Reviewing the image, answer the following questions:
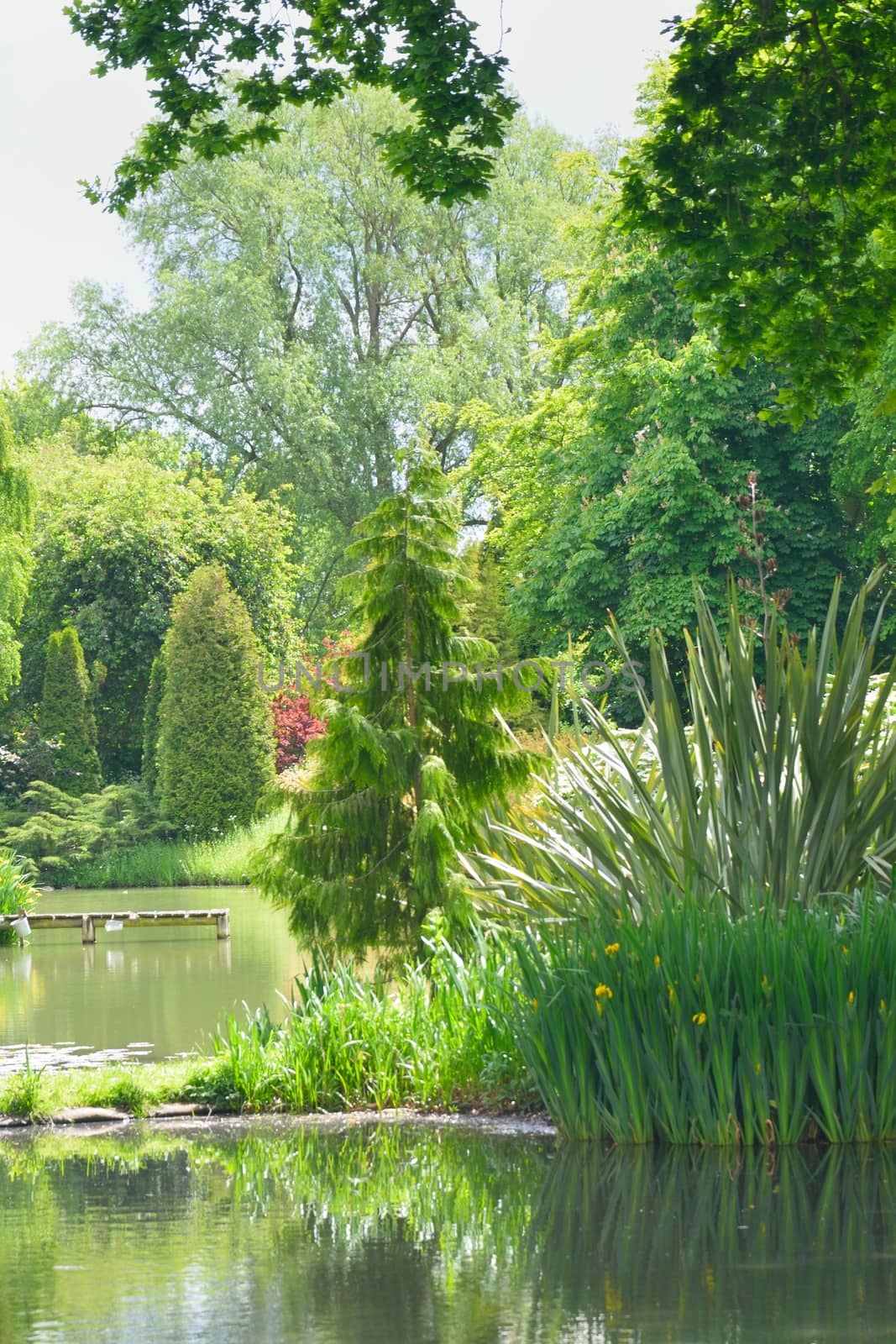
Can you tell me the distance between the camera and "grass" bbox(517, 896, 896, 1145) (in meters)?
5.52

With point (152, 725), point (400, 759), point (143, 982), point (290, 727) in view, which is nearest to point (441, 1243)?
point (400, 759)

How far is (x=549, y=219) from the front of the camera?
37625mm

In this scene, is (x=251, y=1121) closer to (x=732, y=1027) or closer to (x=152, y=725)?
(x=732, y=1027)

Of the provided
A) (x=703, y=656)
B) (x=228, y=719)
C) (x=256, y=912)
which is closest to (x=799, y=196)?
(x=703, y=656)

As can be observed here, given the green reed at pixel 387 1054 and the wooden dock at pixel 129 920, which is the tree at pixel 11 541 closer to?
the wooden dock at pixel 129 920

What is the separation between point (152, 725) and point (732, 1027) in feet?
82.7

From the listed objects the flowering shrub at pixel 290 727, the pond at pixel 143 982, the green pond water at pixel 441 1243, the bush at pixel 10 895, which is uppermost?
the flowering shrub at pixel 290 727

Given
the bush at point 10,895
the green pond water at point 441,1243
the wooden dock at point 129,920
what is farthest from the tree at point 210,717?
the green pond water at point 441,1243

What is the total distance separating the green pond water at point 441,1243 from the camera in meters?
3.82

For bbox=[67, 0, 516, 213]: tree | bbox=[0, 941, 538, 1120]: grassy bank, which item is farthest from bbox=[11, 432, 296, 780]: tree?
bbox=[0, 941, 538, 1120]: grassy bank

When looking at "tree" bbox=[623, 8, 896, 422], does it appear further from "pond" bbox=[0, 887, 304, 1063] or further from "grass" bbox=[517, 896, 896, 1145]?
"pond" bbox=[0, 887, 304, 1063]

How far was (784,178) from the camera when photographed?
33.5 ft

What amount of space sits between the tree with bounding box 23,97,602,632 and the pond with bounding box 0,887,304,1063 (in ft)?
56.9

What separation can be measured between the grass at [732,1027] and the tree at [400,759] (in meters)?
3.28
